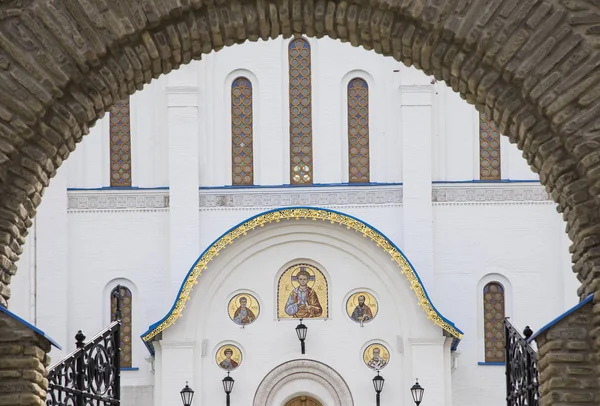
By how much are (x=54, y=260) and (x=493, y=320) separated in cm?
813

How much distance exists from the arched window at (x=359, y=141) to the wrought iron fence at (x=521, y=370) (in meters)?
17.7

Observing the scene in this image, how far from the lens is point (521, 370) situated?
10.6 metres

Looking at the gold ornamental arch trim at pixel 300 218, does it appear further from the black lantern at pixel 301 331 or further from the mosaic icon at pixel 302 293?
the black lantern at pixel 301 331

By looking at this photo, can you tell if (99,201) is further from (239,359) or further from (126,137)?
(239,359)

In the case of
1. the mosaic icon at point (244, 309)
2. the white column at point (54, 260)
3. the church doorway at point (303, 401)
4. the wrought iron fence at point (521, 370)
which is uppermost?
the white column at point (54, 260)

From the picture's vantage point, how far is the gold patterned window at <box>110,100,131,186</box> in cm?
2898

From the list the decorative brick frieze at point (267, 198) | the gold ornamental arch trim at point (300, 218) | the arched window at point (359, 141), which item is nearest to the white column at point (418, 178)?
the decorative brick frieze at point (267, 198)

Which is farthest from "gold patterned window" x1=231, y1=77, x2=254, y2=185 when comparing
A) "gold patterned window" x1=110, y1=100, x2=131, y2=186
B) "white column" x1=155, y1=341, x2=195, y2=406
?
"white column" x1=155, y1=341, x2=195, y2=406

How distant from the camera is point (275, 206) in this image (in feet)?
94.1

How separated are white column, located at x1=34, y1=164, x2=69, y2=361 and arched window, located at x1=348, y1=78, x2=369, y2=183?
5328 mm

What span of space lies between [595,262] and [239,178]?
825 inches

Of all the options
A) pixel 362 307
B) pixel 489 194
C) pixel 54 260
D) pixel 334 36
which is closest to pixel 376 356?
pixel 362 307

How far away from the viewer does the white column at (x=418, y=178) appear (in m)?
28.2

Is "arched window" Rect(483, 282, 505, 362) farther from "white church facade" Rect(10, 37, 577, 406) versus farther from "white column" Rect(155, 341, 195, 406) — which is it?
"white column" Rect(155, 341, 195, 406)
